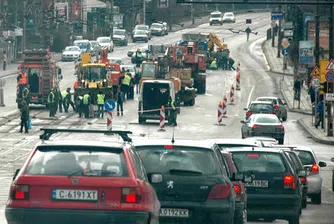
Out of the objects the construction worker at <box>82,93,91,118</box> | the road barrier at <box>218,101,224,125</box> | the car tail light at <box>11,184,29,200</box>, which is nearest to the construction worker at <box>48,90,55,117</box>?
the construction worker at <box>82,93,91,118</box>

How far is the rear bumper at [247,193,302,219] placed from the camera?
65.3ft

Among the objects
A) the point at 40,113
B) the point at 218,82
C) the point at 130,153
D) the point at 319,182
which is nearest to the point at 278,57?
the point at 218,82

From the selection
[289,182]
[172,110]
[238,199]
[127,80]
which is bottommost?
[172,110]

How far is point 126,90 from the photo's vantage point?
217 ft

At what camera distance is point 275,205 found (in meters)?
20.0

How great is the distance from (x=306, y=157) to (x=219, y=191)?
40.7 feet

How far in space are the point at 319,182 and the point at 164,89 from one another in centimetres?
2906

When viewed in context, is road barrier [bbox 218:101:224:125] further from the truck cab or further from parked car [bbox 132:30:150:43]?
parked car [bbox 132:30:150:43]

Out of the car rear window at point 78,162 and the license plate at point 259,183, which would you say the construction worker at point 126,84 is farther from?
the car rear window at point 78,162

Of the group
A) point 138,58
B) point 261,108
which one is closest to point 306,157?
point 261,108

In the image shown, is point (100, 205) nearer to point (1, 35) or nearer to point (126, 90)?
point (126, 90)

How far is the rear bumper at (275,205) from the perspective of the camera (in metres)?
19.9

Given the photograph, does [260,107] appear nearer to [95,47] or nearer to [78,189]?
[78,189]

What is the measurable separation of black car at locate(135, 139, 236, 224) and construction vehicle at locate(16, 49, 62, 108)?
44.0m
